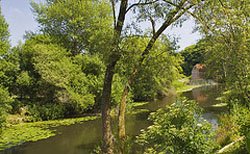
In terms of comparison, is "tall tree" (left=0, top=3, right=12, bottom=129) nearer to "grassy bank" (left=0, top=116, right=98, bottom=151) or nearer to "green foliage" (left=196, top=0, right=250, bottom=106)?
"grassy bank" (left=0, top=116, right=98, bottom=151)

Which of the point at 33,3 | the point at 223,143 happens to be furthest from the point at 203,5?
the point at 33,3

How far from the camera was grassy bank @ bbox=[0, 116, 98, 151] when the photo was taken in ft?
58.9

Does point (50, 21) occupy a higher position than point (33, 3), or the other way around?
point (33, 3)

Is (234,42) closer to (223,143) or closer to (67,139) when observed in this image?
(223,143)

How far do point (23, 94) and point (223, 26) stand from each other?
24.0 meters

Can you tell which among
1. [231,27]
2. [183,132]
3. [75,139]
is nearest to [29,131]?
[75,139]

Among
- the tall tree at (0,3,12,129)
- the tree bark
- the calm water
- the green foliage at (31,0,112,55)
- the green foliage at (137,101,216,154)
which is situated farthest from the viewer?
the green foliage at (31,0,112,55)

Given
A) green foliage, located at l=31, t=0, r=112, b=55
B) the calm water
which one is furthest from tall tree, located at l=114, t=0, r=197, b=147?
green foliage, located at l=31, t=0, r=112, b=55

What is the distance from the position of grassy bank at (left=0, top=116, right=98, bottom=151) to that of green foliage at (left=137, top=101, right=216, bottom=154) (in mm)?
11128

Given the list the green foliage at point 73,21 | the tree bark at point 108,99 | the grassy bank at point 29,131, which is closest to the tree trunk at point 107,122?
the tree bark at point 108,99

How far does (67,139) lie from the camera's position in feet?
60.4

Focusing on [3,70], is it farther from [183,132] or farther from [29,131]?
[183,132]

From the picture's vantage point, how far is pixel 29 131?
20.6m

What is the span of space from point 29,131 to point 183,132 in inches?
606
